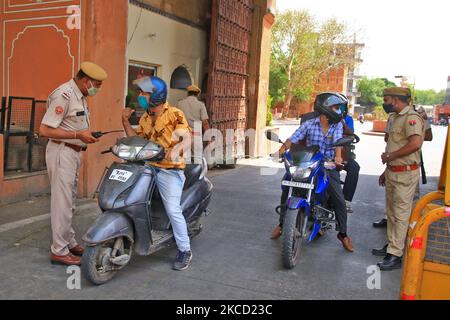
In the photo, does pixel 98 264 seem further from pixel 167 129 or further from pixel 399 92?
pixel 399 92

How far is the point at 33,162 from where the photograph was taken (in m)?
6.56

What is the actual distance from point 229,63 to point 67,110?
6.95 m

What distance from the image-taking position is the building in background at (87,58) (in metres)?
6.31

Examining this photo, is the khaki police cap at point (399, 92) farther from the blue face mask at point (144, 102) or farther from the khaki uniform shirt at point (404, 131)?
the blue face mask at point (144, 102)

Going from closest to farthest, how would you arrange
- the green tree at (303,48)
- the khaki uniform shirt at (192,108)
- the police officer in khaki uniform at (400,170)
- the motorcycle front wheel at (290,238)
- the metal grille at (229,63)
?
the motorcycle front wheel at (290,238) → the police officer in khaki uniform at (400,170) → the khaki uniform shirt at (192,108) → the metal grille at (229,63) → the green tree at (303,48)

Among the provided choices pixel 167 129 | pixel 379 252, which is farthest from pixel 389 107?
pixel 167 129

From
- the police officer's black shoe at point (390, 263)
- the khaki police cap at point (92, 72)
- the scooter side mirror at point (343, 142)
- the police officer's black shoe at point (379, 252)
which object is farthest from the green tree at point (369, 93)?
the khaki police cap at point (92, 72)

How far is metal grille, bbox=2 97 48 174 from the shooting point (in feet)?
20.9

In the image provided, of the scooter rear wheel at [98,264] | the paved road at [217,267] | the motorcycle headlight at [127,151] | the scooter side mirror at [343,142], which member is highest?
the scooter side mirror at [343,142]

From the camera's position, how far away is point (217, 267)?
429 centimetres

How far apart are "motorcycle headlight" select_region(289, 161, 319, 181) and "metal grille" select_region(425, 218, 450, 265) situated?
145cm

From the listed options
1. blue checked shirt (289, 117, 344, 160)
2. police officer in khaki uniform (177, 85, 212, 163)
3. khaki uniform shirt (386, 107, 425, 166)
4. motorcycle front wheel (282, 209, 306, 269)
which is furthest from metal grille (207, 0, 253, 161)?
motorcycle front wheel (282, 209, 306, 269)

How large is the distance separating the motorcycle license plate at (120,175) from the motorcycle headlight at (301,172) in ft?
5.11

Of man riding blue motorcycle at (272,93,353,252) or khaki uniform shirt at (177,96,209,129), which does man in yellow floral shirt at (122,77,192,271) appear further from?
khaki uniform shirt at (177,96,209,129)
